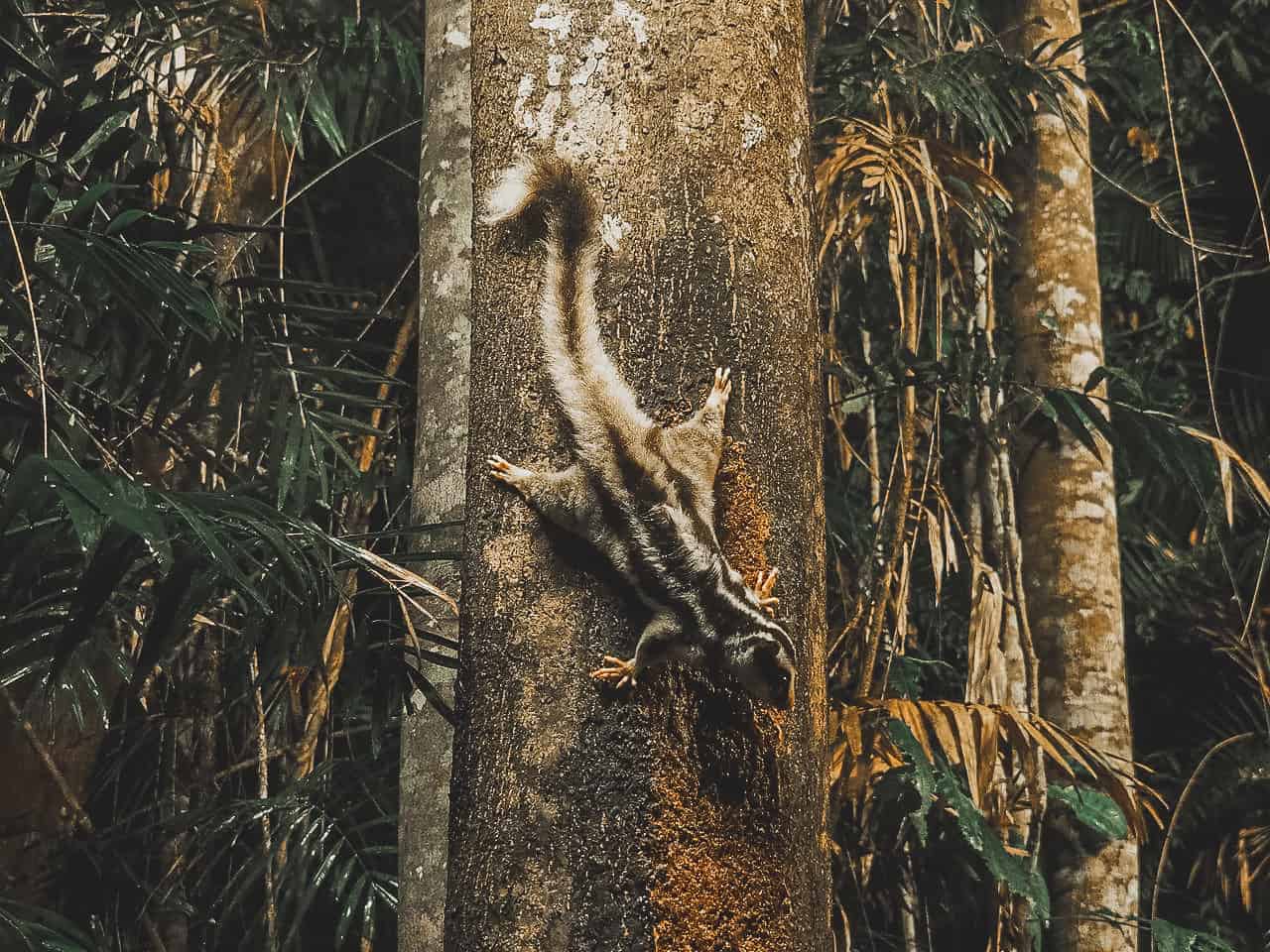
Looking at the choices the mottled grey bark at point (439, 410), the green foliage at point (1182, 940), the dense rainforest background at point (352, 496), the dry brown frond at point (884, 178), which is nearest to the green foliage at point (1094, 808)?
the dense rainforest background at point (352, 496)

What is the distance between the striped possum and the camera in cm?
145

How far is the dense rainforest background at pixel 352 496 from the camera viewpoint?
8.34 ft

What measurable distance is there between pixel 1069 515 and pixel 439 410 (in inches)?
88.9

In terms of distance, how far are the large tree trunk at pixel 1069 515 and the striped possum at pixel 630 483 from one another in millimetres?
2550

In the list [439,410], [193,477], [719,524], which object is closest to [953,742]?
[439,410]

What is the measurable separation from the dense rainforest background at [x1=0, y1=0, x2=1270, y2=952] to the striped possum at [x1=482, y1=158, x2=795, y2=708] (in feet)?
0.94

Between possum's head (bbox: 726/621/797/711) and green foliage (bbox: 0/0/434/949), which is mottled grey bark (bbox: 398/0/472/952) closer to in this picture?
green foliage (bbox: 0/0/434/949)

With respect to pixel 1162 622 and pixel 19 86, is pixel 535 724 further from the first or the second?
pixel 1162 622

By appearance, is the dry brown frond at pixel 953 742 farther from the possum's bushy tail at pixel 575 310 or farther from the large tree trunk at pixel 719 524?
the possum's bushy tail at pixel 575 310

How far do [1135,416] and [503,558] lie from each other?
7.56 ft

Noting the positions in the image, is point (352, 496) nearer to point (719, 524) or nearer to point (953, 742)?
point (953, 742)

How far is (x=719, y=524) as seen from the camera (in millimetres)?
1539

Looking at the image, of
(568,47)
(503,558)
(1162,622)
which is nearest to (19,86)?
(568,47)

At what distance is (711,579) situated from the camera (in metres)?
1.47
